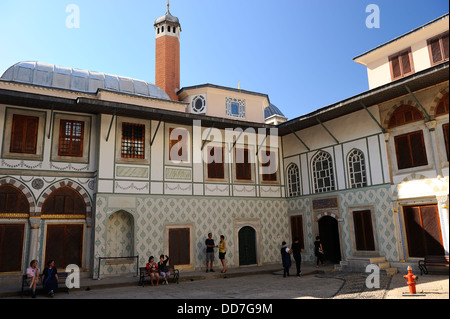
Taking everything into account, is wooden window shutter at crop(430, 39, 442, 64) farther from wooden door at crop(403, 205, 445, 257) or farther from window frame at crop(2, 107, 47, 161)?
window frame at crop(2, 107, 47, 161)

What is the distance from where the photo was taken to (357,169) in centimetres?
1427

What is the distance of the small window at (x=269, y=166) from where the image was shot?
17016 millimetres

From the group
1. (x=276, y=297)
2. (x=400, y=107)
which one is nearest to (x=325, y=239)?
(x=400, y=107)

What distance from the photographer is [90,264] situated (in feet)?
41.4

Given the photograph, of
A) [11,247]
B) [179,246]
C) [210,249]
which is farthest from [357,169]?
[11,247]

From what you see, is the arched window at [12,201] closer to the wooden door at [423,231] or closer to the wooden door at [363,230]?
the wooden door at [363,230]

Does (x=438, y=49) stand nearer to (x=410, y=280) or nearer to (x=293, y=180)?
(x=293, y=180)

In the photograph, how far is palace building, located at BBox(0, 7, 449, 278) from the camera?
39.5 feet

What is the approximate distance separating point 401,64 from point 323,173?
5.28 m

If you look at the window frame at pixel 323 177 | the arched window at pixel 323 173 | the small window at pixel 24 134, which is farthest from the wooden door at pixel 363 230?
the small window at pixel 24 134
